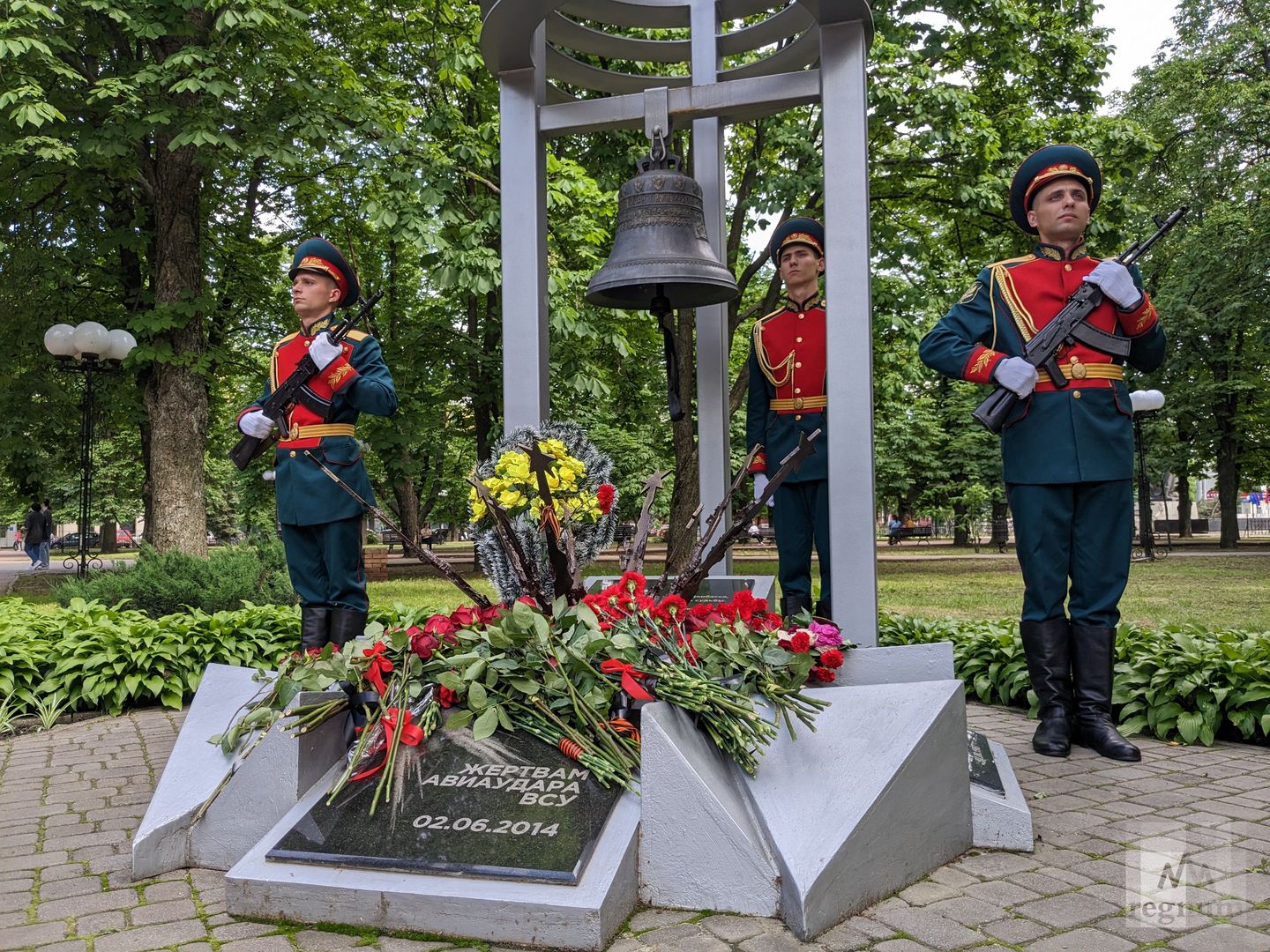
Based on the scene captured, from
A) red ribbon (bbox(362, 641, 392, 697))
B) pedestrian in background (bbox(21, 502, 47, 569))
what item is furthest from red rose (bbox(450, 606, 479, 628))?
pedestrian in background (bbox(21, 502, 47, 569))

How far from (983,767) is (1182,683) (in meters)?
1.94

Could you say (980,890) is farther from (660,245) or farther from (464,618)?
(660,245)

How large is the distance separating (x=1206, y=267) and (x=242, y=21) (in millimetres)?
16195

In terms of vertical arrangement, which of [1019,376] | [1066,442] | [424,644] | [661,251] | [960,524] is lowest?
[960,524]

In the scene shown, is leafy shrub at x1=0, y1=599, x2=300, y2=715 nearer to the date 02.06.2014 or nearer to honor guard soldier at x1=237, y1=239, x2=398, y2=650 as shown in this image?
honor guard soldier at x1=237, y1=239, x2=398, y2=650

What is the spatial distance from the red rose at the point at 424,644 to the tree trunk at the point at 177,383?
8.56 metres

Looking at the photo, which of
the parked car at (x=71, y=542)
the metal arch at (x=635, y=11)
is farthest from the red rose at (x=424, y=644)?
the parked car at (x=71, y=542)

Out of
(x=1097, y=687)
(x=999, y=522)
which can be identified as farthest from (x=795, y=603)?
(x=999, y=522)

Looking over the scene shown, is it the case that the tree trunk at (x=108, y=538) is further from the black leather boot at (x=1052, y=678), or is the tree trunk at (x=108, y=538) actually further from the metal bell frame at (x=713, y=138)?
the black leather boot at (x=1052, y=678)

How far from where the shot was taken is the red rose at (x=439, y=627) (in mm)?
3346

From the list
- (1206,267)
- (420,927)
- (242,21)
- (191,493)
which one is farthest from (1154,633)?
(1206,267)

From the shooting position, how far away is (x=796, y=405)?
492 cm

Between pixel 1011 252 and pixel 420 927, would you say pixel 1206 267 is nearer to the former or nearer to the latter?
pixel 1011 252

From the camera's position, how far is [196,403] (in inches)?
443
